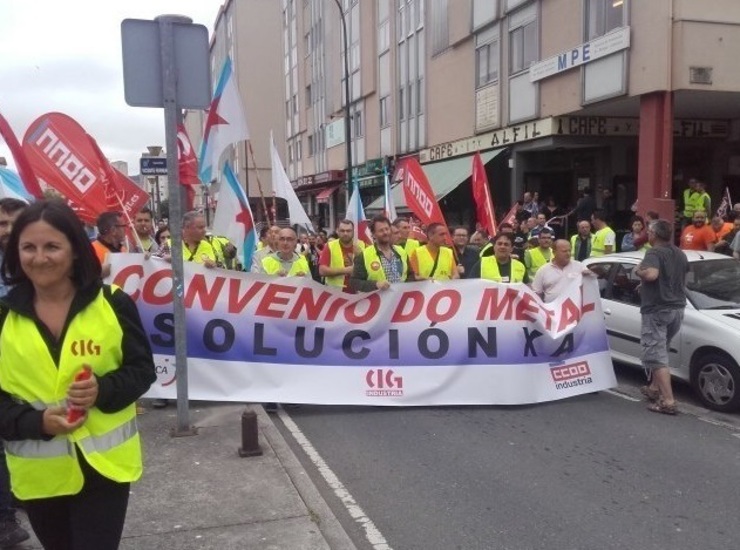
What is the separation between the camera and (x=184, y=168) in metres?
8.91

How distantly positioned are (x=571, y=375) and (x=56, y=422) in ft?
18.9

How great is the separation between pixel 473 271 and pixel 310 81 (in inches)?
1599

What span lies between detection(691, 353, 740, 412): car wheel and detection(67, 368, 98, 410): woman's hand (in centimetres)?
602

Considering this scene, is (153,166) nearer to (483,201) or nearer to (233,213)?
(233,213)

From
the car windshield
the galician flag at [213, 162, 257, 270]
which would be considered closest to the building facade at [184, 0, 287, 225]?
the galician flag at [213, 162, 257, 270]

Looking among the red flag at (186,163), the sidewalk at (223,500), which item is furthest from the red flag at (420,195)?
the sidewalk at (223,500)

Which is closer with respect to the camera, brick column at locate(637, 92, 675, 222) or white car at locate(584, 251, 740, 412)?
white car at locate(584, 251, 740, 412)

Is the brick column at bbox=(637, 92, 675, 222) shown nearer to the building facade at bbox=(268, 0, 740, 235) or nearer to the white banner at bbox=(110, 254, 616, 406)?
the building facade at bbox=(268, 0, 740, 235)

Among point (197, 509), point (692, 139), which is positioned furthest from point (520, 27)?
point (197, 509)

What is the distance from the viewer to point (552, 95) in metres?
18.8

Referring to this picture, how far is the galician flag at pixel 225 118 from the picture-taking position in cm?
737

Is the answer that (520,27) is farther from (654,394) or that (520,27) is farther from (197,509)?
(197,509)

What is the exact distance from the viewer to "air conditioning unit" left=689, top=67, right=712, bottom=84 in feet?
49.2

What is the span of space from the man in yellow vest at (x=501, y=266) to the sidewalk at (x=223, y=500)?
3.16 m
